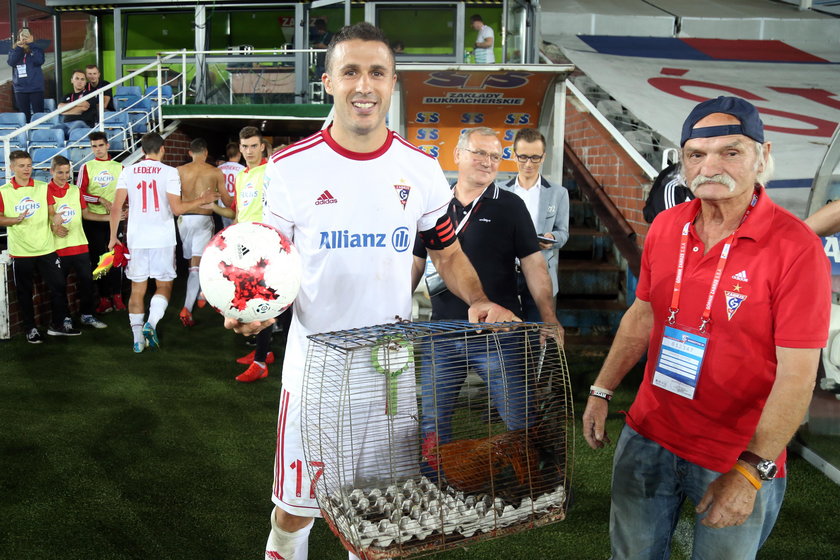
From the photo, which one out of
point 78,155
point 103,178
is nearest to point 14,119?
point 78,155

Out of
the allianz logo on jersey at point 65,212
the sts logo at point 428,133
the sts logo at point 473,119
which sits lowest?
the allianz logo on jersey at point 65,212

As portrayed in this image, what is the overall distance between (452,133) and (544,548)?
3.76 meters

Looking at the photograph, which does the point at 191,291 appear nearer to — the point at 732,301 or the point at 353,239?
the point at 353,239

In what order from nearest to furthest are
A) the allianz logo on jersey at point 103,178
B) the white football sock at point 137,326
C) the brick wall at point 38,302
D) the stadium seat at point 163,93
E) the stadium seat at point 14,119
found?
the white football sock at point 137,326, the brick wall at point 38,302, the allianz logo on jersey at point 103,178, the stadium seat at point 163,93, the stadium seat at point 14,119

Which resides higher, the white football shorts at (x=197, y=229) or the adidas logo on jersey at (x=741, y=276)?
the adidas logo on jersey at (x=741, y=276)

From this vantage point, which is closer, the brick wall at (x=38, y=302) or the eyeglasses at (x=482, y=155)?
the eyeglasses at (x=482, y=155)

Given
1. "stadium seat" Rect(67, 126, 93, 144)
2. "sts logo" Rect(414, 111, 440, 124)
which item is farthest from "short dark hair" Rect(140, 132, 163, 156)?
"stadium seat" Rect(67, 126, 93, 144)

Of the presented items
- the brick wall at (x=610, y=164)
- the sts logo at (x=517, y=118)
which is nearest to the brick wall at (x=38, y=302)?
the sts logo at (x=517, y=118)

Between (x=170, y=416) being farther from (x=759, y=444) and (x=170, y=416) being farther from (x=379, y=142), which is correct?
(x=759, y=444)

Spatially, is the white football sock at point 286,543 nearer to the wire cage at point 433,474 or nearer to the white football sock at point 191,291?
the wire cage at point 433,474

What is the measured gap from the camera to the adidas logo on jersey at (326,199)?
2118mm

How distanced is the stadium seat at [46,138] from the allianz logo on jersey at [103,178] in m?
3.63

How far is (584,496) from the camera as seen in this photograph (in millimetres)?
3656

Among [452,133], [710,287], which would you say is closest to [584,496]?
[710,287]
